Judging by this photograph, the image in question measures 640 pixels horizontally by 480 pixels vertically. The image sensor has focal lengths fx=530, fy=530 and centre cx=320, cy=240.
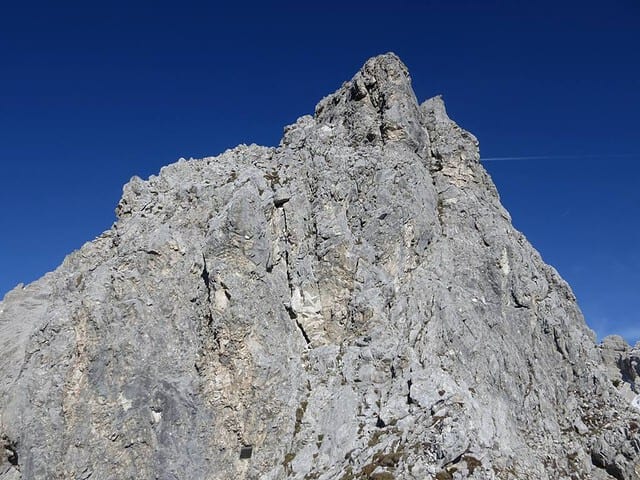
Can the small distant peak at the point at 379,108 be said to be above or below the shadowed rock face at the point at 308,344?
above

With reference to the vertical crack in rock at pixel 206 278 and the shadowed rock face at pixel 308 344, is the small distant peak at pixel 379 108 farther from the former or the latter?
the vertical crack in rock at pixel 206 278

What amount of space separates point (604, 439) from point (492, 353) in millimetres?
11765

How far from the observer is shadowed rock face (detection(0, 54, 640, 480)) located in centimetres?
4156

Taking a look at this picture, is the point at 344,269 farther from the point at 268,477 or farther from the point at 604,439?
the point at 604,439

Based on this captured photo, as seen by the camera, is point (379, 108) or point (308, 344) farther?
point (379, 108)

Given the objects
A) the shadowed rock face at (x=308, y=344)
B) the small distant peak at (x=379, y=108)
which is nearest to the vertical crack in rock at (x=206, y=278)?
the shadowed rock face at (x=308, y=344)

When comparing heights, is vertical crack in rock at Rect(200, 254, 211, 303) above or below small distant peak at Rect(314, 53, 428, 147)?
below

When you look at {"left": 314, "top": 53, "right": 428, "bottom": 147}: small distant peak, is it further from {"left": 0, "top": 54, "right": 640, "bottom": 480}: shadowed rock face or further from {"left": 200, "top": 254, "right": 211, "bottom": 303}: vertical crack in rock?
{"left": 200, "top": 254, "right": 211, "bottom": 303}: vertical crack in rock

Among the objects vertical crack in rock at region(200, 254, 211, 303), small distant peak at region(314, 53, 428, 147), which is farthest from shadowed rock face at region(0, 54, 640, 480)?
small distant peak at region(314, 53, 428, 147)

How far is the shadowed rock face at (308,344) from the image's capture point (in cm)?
4156

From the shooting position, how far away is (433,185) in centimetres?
6269

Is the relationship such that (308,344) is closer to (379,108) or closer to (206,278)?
(206,278)

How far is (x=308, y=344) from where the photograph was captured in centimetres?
4856

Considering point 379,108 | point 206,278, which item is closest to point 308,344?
point 206,278
